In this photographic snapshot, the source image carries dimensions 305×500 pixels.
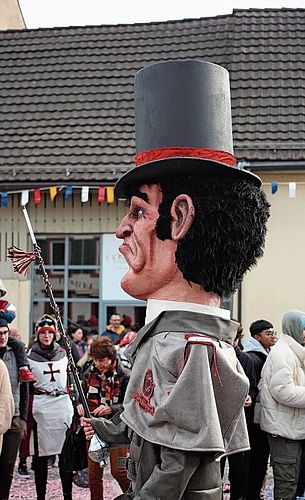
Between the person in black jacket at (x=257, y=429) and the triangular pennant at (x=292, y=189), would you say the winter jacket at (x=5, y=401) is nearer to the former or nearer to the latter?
the person in black jacket at (x=257, y=429)

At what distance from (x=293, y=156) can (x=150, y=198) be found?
9884mm

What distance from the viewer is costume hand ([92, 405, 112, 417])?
20.3 ft

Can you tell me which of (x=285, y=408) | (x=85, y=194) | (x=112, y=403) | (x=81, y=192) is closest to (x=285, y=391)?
(x=285, y=408)

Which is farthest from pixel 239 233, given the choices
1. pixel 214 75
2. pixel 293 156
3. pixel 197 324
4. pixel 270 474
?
pixel 293 156

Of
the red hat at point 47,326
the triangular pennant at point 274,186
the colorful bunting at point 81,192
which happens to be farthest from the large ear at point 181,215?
the triangular pennant at point 274,186

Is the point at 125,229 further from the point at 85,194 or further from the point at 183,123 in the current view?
the point at 85,194

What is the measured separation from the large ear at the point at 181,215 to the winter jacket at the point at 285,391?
3571 mm

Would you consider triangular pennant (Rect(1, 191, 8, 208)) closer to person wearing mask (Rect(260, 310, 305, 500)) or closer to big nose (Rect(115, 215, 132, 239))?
person wearing mask (Rect(260, 310, 305, 500))

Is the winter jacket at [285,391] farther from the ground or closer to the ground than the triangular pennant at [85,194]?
closer to the ground

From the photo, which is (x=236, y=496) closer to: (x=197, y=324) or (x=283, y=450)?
(x=283, y=450)

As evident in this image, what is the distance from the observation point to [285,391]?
6109 millimetres

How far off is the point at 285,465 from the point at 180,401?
3.94m

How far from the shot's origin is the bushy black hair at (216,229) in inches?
111

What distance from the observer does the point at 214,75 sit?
117 inches
